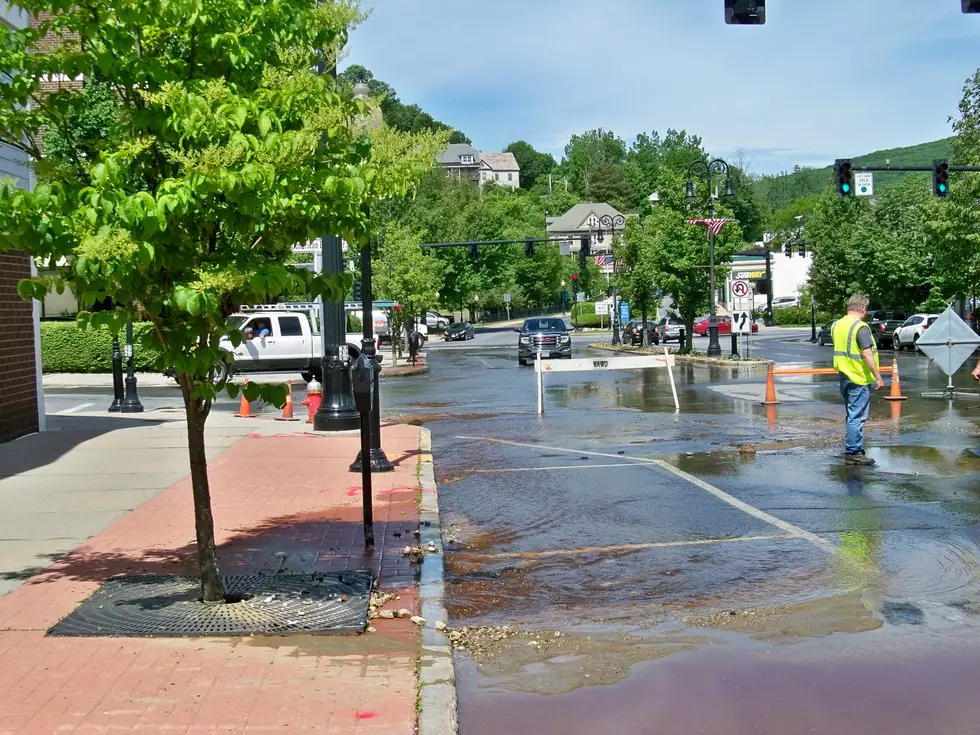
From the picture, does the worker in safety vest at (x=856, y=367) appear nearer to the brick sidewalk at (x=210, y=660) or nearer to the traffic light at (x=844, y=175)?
the brick sidewalk at (x=210, y=660)

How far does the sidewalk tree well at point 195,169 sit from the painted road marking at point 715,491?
4499 millimetres

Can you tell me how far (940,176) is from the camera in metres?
Answer: 29.4

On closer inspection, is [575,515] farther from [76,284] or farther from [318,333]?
[318,333]

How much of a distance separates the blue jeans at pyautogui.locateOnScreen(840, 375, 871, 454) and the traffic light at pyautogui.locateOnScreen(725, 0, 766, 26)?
4736 millimetres

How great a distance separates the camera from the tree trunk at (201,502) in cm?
688

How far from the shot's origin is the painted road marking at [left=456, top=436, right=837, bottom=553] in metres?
9.00


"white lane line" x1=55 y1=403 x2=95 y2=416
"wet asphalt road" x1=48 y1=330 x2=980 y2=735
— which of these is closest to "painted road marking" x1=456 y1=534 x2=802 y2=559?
"wet asphalt road" x1=48 y1=330 x2=980 y2=735

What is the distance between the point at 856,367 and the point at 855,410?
1.78 ft

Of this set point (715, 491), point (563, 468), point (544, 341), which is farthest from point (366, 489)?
point (544, 341)

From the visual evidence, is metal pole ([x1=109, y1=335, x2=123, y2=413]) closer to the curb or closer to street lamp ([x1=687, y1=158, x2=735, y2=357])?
the curb

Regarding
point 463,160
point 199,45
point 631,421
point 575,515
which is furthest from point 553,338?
point 463,160

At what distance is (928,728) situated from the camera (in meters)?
5.04

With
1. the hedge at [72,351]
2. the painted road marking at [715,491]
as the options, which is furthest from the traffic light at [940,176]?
the hedge at [72,351]

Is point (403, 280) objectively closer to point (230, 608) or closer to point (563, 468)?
point (563, 468)
